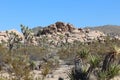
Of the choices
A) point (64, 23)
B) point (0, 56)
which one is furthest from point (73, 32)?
point (0, 56)

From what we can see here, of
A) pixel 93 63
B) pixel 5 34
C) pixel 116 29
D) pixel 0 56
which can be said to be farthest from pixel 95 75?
pixel 116 29

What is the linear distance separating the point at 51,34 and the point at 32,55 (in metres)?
71.5

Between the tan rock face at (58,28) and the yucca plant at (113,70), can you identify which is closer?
the yucca plant at (113,70)

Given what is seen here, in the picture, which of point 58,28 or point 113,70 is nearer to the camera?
point 113,70

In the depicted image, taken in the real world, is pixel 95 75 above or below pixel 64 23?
below

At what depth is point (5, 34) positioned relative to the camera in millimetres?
110562

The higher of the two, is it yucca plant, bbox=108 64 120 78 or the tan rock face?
the tan rock face

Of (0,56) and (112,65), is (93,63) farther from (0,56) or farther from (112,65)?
(0,56)

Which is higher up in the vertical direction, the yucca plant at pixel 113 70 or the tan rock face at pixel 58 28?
the tan rock face at pixel 58 28

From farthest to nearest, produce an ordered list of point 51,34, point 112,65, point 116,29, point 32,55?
point 116,29 → point 51,34 → point 32,55 → point 112,65

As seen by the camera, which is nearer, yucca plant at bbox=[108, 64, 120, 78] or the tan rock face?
yucca plant at bbox=[108, 64, 120, 78]

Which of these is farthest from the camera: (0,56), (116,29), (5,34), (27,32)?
(116,29)

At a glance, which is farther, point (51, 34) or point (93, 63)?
point (51, 34)

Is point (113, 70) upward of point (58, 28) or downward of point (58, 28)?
downward
